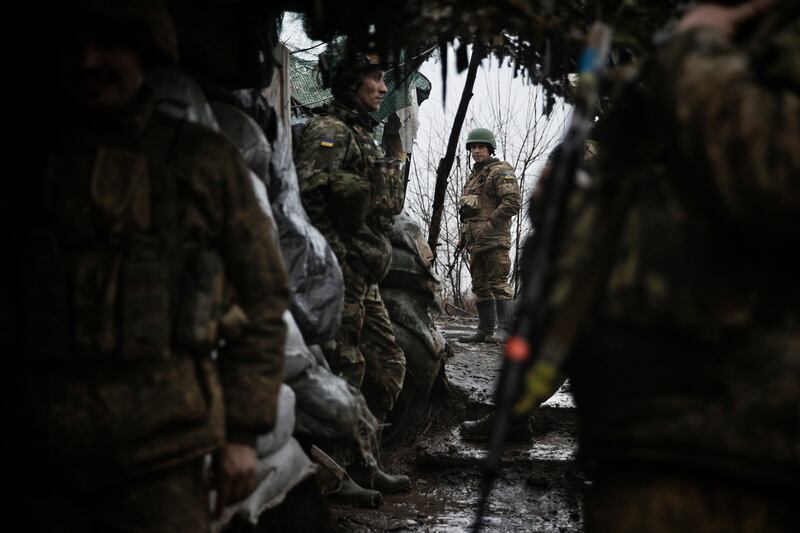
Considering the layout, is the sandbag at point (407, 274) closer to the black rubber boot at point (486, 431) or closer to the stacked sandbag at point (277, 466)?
the black rubber boot at point (486, 431)

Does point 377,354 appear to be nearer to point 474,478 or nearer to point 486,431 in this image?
point 474,478

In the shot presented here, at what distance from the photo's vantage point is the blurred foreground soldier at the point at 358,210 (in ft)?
16.3

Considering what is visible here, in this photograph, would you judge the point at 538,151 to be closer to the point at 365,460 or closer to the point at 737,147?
the point at 365,460

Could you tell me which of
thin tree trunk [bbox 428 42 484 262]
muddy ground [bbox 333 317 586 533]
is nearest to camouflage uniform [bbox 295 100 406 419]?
muddy ground [bbox 333 317 586 533]

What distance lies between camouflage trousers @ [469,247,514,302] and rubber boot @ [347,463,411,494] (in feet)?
15.1

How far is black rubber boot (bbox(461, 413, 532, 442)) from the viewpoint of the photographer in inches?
254

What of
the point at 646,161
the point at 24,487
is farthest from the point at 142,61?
the point at 646,161

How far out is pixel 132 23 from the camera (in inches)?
84.7

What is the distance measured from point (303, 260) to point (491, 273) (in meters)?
6.45

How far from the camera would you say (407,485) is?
5562mm

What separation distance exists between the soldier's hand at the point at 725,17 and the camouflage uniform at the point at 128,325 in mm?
1131

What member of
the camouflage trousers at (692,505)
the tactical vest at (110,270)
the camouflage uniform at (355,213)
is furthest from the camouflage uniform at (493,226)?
the camouflage trousers at (692,505)

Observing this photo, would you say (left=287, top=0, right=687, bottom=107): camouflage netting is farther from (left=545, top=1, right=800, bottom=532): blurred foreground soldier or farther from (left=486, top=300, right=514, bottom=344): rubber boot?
(left=486, top=300, right=514, bottom=344): rubber boot

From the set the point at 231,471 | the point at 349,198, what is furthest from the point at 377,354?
the point at 231,471
